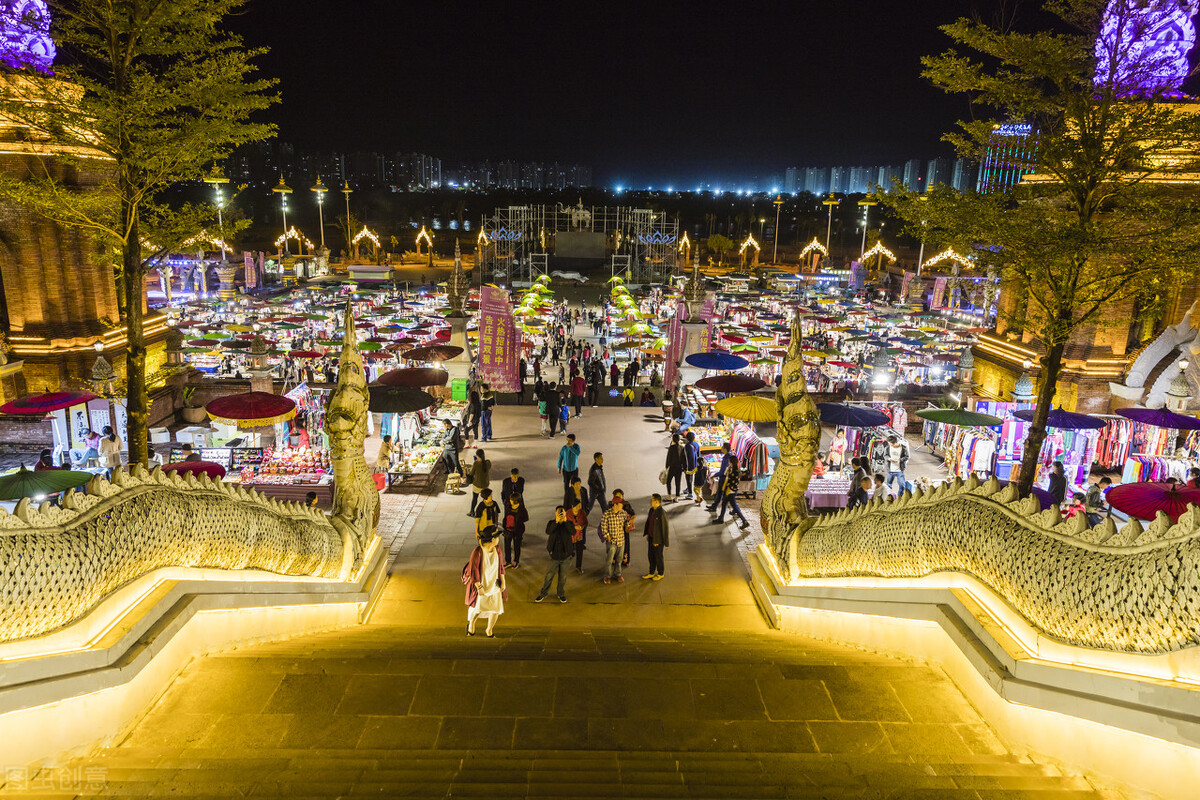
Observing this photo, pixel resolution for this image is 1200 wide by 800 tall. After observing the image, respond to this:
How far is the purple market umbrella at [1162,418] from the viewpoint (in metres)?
12.1

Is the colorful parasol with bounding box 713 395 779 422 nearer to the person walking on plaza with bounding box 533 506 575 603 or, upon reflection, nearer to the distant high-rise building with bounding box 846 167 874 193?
the person walking on plaza with bounding box 533 506 575 603

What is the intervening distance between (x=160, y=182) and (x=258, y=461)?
558 cm

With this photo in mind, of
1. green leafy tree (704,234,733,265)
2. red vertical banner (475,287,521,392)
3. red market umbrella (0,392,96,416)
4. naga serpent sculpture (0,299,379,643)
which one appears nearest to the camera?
naga serpent sculpture (0,299,379,643)

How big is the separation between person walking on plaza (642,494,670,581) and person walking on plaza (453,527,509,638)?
2.63 m

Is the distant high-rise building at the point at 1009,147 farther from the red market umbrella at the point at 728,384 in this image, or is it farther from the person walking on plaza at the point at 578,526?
the person walking on plaza at the point at 578,526

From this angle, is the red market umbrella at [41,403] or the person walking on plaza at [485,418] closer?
the red market umbrella at [41,403]

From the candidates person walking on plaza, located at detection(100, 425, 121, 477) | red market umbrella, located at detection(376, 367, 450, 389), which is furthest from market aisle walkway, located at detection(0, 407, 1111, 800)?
red market umbrella, located at detection(376, 367, 450, 389)

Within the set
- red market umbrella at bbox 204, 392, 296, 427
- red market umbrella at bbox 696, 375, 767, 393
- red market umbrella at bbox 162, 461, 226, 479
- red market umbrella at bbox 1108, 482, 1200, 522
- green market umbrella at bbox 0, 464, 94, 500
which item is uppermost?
red market umbrella at bbox 696, 375, 767, 393

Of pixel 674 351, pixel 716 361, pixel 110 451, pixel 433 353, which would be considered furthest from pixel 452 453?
pixel 674 351

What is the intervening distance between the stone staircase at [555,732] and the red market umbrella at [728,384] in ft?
28.5

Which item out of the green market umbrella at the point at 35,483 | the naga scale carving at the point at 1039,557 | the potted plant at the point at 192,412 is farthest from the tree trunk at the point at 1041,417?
the potted plant at the point at 192,412

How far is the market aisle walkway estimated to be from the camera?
11.2 ft

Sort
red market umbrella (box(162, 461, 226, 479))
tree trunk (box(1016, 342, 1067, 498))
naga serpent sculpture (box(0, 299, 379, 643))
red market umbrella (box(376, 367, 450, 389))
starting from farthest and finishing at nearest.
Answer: red market umbrella (box(376, 367, 450, 389)), red market umbrella (box(162, 461, 226, 479)), tree trunk (box(1016, 342, 1067, 498)), naga serpent sculpture (box(0, 299, 379, 643))

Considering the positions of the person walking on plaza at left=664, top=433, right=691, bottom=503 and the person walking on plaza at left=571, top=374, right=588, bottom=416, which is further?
the person walking on plaza at left=571, top=374, right=588, bottom=416
